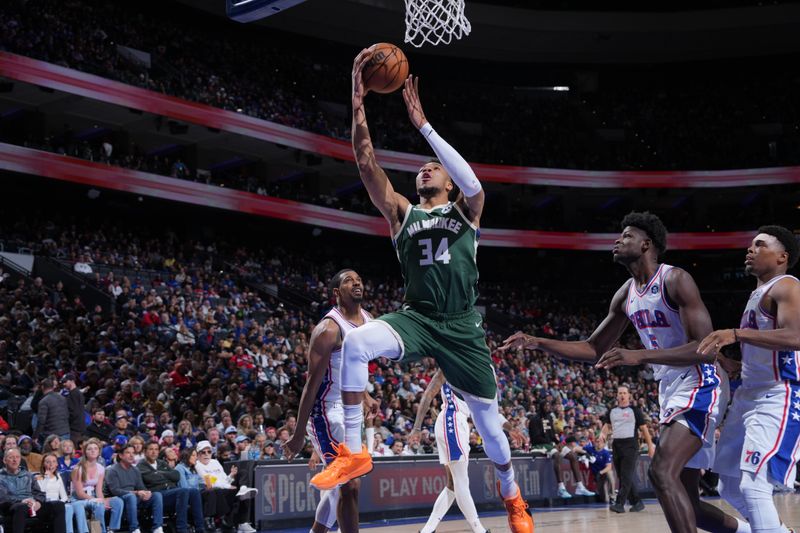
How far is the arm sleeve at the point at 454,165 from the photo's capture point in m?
5.61

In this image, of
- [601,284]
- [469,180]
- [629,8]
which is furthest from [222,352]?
[629,8]

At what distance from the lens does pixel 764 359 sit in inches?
216

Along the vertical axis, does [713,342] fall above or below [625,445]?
above

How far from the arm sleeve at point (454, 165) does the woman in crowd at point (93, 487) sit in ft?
21.9

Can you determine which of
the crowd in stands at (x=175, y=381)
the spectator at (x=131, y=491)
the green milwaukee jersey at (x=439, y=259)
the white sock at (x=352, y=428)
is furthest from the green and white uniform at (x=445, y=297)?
the spectator at (x=131, y=491)

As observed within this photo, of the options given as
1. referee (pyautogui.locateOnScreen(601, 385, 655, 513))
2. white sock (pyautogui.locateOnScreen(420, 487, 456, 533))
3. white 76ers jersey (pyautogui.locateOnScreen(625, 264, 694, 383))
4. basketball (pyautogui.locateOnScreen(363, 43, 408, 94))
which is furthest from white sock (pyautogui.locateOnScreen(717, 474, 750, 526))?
referee (pyautogui.locateOnScreen(601, 385, 655, 513))

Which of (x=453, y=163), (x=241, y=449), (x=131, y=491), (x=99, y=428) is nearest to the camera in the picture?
(x=453, y=163)

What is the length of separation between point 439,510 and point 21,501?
4483mm

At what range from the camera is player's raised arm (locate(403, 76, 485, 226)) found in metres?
5.63

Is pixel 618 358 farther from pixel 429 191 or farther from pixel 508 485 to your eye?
pixel 429 191

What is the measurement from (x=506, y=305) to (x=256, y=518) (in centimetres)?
2478

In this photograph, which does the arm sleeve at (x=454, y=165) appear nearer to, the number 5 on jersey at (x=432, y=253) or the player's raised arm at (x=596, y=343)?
the number 5 on jersey at (x=432, y=253)

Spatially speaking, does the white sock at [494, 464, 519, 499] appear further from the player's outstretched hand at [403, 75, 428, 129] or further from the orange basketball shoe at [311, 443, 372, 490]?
the player's outstretched hand at [403, 75, 428, 129]

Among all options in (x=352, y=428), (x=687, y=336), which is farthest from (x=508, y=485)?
(x=687, y=336)
